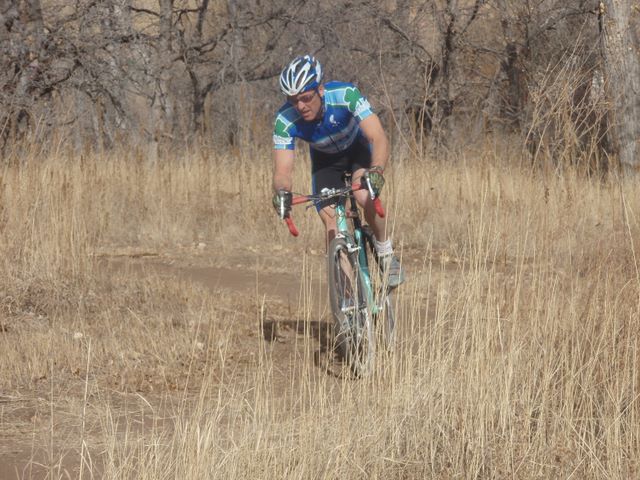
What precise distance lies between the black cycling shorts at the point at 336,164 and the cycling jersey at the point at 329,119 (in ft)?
0.67

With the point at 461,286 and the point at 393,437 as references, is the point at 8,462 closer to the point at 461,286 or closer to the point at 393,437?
the point at 393,437

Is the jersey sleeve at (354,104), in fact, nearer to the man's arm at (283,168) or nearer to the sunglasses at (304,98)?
the sunglasses at (304,98)

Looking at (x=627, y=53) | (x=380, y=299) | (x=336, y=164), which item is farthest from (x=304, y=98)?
(x=627, y=53)

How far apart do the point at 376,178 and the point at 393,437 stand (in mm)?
1865

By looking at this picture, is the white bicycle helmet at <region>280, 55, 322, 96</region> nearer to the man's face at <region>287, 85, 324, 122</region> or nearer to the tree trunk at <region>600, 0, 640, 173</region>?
the man's face at <region>287, 85, 324, 122</region>

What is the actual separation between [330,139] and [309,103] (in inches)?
16.4

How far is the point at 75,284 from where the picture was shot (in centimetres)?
894

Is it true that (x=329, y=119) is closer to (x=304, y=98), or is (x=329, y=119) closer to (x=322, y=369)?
(x=304, y=98)

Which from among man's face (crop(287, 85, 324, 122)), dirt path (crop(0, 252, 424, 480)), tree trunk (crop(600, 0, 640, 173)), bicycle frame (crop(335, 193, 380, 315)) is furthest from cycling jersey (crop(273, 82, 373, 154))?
tree trunk (crop(600, 0, 640, 173))

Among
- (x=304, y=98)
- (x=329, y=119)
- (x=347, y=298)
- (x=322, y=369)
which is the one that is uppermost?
(x=304, y=98)

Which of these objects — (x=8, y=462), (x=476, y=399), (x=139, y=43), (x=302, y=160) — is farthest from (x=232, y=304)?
(x=139, y=43)

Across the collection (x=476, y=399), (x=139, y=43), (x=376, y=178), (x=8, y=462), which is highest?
(x=139, y=43)

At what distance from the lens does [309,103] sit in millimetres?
6562

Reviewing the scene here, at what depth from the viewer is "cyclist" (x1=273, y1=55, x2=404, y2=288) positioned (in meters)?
6.46
